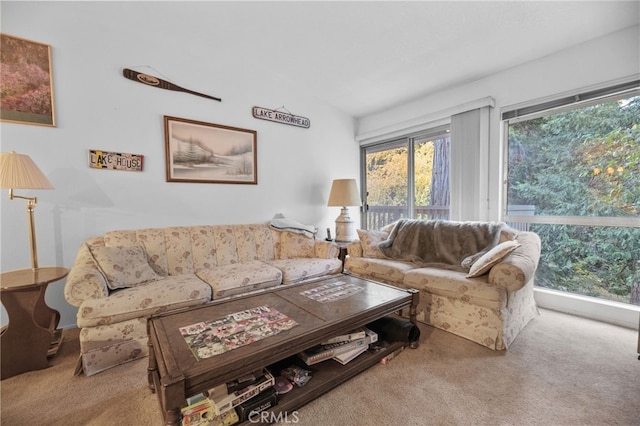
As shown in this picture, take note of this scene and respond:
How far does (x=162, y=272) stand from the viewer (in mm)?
2312

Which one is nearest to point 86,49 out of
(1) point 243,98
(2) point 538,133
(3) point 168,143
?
(3) point 168,143

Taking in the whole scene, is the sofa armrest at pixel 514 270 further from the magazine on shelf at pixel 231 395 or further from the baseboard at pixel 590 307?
A: the magazine on shelf at pixel 231 395

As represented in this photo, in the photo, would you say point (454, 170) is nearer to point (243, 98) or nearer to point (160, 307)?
point (243, 98)

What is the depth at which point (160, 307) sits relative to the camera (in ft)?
5.82

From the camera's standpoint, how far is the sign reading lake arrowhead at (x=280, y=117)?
311cm

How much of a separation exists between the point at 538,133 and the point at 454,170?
821 millimetres

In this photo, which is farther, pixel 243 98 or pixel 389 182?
pixel 389 182

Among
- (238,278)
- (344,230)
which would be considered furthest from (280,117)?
(238,278)

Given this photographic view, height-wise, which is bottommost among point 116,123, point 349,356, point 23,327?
point 349,356

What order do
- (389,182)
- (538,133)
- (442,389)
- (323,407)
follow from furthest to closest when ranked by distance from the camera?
(389,182) < (538,133) < (442,389) < (323,407)

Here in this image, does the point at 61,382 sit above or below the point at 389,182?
below

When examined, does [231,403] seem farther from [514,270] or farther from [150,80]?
[150,80]

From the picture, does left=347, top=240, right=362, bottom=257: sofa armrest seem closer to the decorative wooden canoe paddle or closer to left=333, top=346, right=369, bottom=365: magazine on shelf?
left=333, top=346, right=369, bottom=365: magazine on shelf

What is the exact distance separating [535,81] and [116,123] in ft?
12.9
